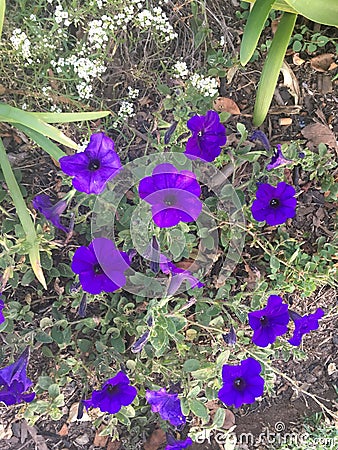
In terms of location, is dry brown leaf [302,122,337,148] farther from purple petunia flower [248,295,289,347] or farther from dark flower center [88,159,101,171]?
dark flower center [88,159,101,171]

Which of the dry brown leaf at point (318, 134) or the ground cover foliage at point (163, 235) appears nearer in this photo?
the ground cover foliage at point (163, 235)

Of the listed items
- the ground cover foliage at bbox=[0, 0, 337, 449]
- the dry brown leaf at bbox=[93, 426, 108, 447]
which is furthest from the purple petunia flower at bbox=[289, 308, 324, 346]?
the dry brown leaf at bbox=[93, 426, 108, 447]

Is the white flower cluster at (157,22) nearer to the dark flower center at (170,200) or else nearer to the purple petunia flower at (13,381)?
the dark flower center at (170,200)

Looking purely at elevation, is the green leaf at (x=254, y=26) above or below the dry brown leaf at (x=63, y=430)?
above

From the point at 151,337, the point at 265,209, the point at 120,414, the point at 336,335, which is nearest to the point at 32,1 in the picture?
the point at 265,209

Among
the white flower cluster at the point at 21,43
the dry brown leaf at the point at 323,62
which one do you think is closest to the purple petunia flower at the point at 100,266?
the white flower cluster at the point at 21,43

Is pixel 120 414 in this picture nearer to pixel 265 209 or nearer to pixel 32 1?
pixel 265 209

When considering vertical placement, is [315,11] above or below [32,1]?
above
